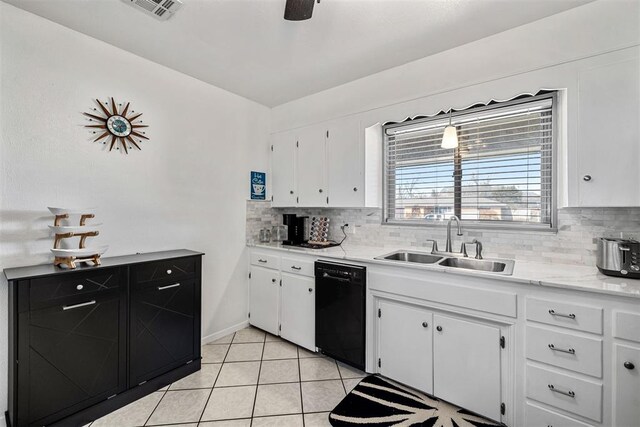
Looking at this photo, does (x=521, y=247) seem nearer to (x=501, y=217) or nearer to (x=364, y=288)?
(x=501, y=217)

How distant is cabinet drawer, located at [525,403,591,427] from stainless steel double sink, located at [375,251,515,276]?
0.76 metres

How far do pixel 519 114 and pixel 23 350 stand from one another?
3.57 meters

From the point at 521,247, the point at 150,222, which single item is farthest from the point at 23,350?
the point at 521,247

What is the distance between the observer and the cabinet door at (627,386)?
1.41 metres

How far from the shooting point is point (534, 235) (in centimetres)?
217

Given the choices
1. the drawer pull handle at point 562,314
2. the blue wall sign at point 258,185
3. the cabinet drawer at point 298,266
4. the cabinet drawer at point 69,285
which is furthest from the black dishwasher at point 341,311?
the cabinet drawer at point 69,285

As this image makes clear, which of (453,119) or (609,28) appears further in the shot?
(453,119)

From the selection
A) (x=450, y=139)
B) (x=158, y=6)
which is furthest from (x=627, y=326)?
(x=158, y=6)

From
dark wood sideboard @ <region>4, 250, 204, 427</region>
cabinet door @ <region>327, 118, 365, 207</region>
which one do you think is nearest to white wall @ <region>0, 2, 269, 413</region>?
dark wood sideboard @ <region>4, 250, 204, 427</region>

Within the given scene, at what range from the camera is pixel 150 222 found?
2488 mm

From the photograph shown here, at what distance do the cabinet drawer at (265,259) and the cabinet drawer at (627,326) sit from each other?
2.42 m

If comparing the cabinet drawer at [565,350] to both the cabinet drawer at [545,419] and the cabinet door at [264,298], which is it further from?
the cabinet door at [264,298]

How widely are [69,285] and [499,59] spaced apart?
321 cm

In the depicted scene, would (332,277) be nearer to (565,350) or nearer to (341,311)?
(341,311)
